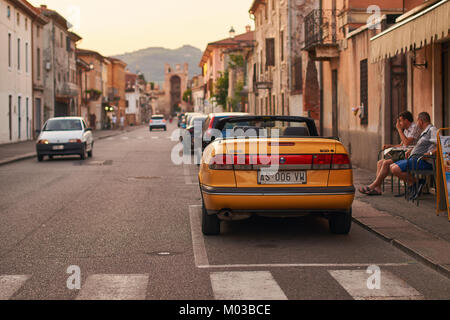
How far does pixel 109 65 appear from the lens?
11175cm

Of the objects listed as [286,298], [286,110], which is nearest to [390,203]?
[286,298]

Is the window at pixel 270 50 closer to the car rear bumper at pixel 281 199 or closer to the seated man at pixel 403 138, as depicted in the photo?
the seated man at pixel 403 138

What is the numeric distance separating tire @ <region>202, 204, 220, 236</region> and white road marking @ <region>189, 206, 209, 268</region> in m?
0.11

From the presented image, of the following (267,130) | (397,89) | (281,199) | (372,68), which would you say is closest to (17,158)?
(372,68)

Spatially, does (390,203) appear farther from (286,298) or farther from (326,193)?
(286,298)

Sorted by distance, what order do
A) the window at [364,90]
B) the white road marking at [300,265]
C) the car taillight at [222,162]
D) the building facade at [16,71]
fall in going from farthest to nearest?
the building facade at [16,71]
the window at [364,90]
the car taillight at [222,162]
the white road marking at [300,265]

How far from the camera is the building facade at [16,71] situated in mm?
38375

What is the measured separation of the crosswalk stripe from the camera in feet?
19.0

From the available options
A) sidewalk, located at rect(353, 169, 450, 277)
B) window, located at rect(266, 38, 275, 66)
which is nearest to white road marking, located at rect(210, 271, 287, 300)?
sidewalk, located at rect(353, 169, 450, 277)

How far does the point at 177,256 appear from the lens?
754 cm

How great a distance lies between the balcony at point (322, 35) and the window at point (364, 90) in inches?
119

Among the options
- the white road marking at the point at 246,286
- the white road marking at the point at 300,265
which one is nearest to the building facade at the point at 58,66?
the white road marking at the point at 300,265
